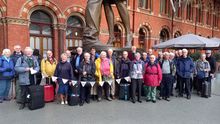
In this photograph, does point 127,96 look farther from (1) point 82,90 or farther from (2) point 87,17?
(2) point 87,17

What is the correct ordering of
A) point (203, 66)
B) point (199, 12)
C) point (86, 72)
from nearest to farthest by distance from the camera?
point (86, 72) → point (203, 66) → point (199, 12)

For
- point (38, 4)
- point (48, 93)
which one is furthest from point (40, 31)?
point (48, 93)

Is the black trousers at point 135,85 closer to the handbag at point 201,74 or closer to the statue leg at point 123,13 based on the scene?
the statue leg at point 123,13

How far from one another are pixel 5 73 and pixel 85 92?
7.45 feet

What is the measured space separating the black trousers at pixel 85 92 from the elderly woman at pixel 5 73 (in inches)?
80.7

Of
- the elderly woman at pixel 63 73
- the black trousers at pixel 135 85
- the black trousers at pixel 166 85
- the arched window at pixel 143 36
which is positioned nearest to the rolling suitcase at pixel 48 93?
the elderly woman at pixel 63 73

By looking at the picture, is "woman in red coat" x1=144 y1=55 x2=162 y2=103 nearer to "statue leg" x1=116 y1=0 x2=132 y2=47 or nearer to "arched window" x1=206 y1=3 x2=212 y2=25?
"statue leg" x1=116 y1=0 x2=132 y2=47

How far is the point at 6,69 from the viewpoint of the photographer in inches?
241

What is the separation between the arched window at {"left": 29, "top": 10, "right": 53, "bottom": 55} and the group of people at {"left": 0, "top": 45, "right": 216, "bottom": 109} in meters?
6.77

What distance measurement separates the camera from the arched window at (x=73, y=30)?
1466 centimetres

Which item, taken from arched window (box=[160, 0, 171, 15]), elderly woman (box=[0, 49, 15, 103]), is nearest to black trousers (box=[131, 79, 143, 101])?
elderly woman (box=[0, 49, 15, 103])

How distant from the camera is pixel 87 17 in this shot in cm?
648

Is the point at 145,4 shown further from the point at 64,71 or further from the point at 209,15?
the point at 64,71

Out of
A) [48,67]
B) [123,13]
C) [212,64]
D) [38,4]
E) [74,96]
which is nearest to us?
[74,96]
